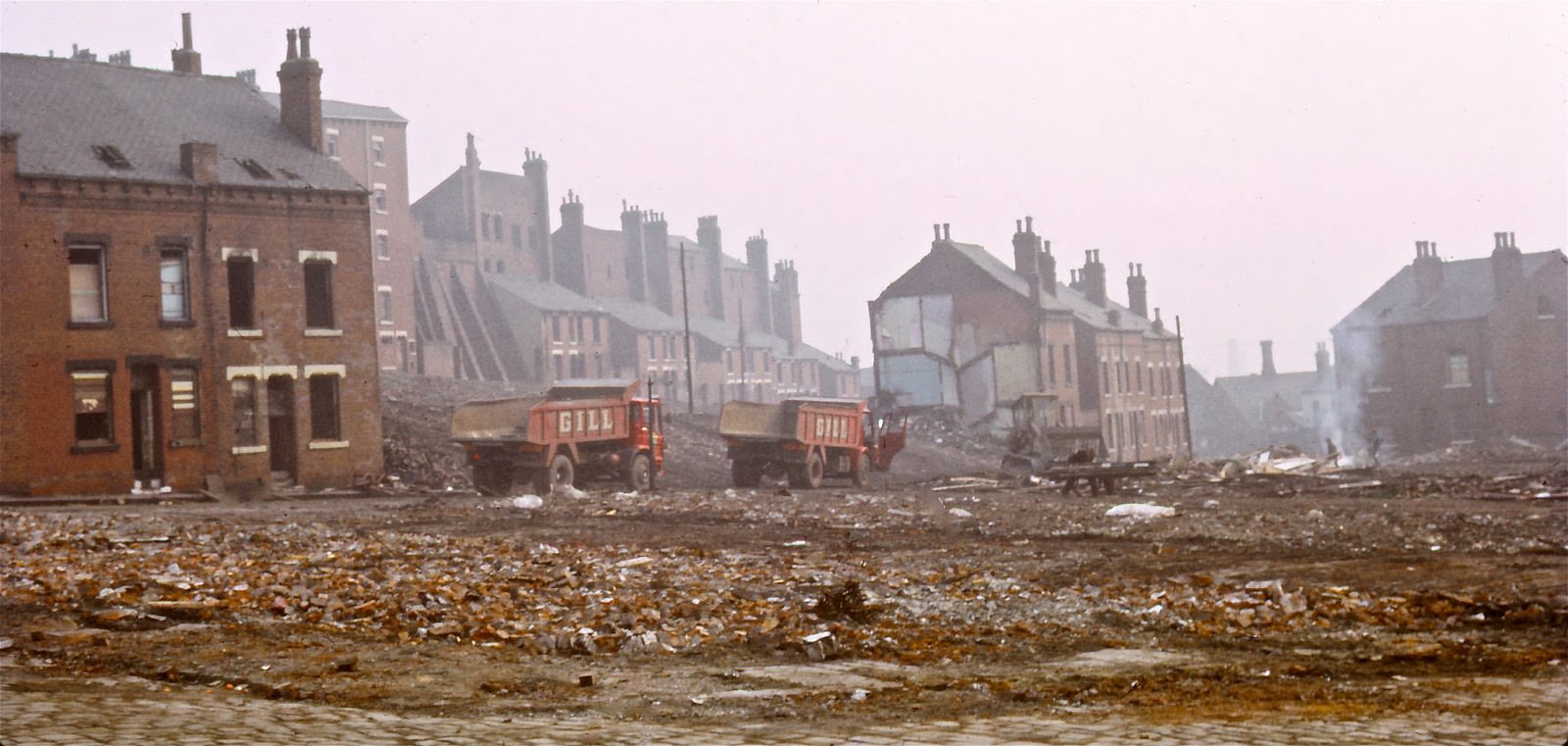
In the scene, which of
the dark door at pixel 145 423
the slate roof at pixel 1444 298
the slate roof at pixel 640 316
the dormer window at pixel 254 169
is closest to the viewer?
the dark door at pixel 145 423

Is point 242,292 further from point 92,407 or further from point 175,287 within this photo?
point 92,407

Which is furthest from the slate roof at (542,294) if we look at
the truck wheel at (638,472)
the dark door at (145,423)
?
the truck wheel at (638,472)

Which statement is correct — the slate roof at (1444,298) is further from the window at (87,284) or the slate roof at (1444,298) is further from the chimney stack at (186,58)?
the window at (87,284)

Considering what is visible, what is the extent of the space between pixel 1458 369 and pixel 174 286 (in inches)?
1957

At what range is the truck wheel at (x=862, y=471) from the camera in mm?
36594

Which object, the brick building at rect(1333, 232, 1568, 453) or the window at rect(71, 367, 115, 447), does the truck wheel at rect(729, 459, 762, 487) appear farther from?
the brick building at rect(1333, 232, 1568, 453)

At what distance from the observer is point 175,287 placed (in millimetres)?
32156

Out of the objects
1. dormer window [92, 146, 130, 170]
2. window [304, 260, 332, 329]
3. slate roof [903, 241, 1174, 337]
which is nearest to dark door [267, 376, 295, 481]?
window [304, 260, 332, 329]

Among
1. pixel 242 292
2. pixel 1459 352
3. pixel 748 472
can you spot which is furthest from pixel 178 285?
pixel 1459 352

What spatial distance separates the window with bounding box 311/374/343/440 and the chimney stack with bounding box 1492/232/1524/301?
45.3 metres

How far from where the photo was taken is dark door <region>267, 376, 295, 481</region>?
110 ft

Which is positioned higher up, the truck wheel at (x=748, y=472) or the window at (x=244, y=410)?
the window at (x=244, y=410)

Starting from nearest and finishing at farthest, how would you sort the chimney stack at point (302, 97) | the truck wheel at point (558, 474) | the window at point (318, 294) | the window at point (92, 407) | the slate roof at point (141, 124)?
the truck wheel at point (558, 474), the window at point (92, 407), the slate roof at point (141, 124), the window at point (318, 294), the chimney stack at point (302, 97)

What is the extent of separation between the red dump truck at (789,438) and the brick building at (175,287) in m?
8.51
